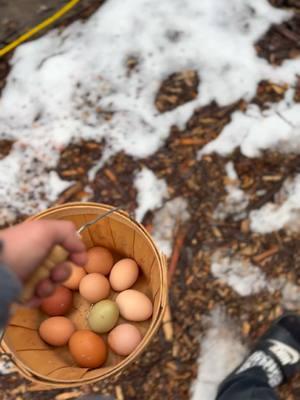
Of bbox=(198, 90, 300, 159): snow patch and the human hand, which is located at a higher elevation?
the human hand

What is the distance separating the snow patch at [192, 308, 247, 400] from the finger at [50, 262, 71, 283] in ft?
3.09

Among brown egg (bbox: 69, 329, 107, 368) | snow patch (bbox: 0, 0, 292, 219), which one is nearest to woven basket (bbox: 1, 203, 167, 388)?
brown egg (bbox: 69, 329, 107, 368)

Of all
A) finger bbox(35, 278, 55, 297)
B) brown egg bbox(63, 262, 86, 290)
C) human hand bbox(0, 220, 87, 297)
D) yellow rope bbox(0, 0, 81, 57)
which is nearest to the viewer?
human hand bbox(0, 220, 87, 297)

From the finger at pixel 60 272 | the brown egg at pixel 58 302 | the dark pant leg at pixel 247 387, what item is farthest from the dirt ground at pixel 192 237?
the finger at pixel 60 272

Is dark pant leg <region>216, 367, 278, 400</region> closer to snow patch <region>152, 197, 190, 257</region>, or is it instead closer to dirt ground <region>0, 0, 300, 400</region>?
dirt ground <region>0, 0, 300, 400</region>

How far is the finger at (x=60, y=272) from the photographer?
3.68 ft

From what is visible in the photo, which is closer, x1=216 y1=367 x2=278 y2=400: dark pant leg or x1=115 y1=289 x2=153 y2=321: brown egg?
x1=115 y1=289 x2=153 y2=321: brown egg

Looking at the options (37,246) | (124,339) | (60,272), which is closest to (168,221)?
(124,339)

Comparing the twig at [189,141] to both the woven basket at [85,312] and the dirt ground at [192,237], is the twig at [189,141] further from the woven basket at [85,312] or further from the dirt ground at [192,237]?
the woven basket at [85,312]

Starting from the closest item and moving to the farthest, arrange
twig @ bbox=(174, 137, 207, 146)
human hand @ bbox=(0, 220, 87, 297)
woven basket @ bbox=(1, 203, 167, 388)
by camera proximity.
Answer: human hand @ bbox=(0, 220, 87, 297) < woven basket @ bbox=(1, 203, 167, 388) < twig @ bbox=(174, 137, 207, 146)

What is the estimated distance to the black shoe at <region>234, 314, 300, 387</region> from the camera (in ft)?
6.22

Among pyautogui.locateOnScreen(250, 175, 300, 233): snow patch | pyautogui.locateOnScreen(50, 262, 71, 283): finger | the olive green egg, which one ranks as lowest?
pyautogui.locateOnScreen(250, 175, 300, 233): snow patch

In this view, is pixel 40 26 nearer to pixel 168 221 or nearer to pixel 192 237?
pixel 168 221

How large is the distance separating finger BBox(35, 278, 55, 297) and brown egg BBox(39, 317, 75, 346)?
548mm
